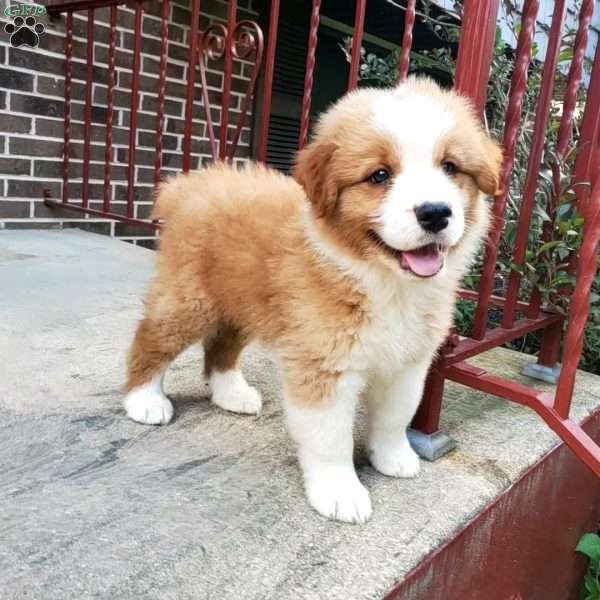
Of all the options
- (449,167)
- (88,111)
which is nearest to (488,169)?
(449,167)

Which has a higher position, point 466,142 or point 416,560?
point 466,142

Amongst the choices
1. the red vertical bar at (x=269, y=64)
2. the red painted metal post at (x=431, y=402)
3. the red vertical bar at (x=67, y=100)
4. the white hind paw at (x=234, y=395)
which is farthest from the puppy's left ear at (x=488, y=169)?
the red vertical bar at (x=67, y=100)

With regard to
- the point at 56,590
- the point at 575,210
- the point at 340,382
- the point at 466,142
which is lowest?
the point at 56,590

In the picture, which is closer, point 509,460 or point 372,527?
point 372,527

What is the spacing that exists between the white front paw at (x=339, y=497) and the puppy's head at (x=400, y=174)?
0.56 metres

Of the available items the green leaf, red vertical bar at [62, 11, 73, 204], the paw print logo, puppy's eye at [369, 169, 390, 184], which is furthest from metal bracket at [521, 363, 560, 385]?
the paw print logo

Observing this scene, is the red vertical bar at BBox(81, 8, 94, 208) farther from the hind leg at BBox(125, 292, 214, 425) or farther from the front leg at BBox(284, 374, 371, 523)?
the front leg at BBox(284, 374, 371, 523)

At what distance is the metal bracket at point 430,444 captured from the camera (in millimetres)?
1976

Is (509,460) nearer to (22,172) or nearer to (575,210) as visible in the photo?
(575,210)

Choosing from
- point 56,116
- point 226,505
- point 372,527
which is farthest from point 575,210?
point 56,116

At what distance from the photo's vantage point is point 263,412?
221 centimetres

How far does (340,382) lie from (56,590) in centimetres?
78

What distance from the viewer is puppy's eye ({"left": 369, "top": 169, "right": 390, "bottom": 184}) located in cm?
152

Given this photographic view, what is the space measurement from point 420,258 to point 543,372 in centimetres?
141
